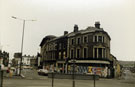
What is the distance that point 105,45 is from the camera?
128 ft

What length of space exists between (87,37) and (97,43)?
307cm

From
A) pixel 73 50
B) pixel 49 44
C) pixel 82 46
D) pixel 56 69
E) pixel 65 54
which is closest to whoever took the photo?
pixel 82 46

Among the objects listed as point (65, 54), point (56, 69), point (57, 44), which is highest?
point (57, 44)

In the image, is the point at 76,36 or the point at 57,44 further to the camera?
the point at 57,44

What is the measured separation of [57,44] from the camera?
5053cm

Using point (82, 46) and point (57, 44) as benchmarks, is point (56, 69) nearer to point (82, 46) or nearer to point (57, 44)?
point (57, 44)

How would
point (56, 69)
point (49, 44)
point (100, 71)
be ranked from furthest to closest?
point (49, 44) < point (56, 69) < point (100, 71)

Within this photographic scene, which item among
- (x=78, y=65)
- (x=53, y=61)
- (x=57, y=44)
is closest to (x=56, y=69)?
(x=53, y=61)

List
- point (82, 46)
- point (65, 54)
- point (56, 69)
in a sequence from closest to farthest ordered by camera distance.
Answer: point (82, 46) → point (65, 54) → point (56, 69)

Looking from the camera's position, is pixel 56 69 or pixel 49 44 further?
pixel 49 44

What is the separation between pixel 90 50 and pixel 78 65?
16.8ft

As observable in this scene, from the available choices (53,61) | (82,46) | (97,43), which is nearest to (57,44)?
(53,61)

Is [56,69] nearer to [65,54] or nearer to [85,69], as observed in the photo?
[65,54]

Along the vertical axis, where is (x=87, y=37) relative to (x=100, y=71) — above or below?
above
